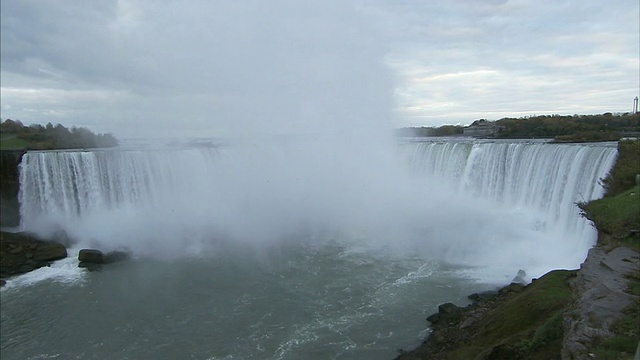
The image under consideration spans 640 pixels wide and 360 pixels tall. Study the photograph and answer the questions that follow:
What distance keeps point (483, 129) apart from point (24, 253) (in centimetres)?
3252

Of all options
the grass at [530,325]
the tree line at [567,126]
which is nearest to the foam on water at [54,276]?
the grass at [530,325]

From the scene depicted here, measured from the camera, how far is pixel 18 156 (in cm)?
1800

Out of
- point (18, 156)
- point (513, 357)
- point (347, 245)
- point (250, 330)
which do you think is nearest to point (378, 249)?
point (347, 245)

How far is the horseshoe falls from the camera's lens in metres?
9.46

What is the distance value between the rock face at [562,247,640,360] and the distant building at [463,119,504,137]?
2623 centimetres

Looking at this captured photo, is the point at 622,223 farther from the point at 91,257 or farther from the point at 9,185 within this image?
the point at 9,185

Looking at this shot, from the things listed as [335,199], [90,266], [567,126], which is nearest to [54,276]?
[90,266]

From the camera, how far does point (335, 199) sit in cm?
2089

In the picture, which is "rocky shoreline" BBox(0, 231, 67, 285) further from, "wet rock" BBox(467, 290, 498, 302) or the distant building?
the distant building

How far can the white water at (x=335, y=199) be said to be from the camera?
527 inches

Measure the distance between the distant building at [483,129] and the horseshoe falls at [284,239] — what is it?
1264cm

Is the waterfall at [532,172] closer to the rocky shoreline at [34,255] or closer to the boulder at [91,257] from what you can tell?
the rocky shoreline at [34,255]

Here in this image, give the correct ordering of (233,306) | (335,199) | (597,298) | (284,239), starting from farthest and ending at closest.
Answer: (335,199) < (284,239) < (233,306) < (597,298)

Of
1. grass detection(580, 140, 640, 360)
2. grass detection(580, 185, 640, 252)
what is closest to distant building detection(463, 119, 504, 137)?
grass detection(580, 140, 640, 360)
